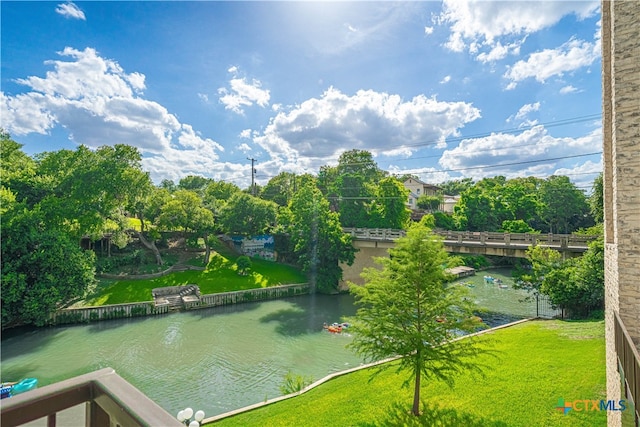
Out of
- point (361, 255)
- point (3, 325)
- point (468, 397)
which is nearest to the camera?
point (468, 397)

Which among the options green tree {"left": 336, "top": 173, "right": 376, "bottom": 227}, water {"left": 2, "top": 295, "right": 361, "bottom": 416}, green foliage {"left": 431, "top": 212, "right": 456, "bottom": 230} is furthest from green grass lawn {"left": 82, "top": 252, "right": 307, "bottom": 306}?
green foliage {"left": 431, "top": 212, "right": 456, "bottom": 230}

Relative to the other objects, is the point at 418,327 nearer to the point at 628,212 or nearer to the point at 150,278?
the point at 628,212

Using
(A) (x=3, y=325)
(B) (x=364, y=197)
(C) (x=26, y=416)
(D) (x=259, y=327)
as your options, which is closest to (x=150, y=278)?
(A) (x=3, y=325)

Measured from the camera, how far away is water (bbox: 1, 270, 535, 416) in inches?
486

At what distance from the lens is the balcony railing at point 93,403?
1236mm

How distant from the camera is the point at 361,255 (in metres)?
28.2

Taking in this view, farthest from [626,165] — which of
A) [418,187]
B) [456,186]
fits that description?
[456,186]

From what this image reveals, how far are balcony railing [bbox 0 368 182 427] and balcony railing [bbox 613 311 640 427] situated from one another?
492cm

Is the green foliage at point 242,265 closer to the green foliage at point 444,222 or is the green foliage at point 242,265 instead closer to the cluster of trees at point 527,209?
the green foliage at point 444,222

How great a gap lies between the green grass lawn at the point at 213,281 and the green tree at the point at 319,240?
1998mm

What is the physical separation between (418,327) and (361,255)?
20.1 meters

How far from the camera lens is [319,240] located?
88.4ft

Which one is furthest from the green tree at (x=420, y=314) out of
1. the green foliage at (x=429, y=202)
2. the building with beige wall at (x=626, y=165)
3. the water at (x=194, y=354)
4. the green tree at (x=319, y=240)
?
the green foliage at (x=429, y=202)

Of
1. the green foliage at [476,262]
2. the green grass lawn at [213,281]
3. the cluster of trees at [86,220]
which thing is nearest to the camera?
A: the cluster of trees at [86,220]
